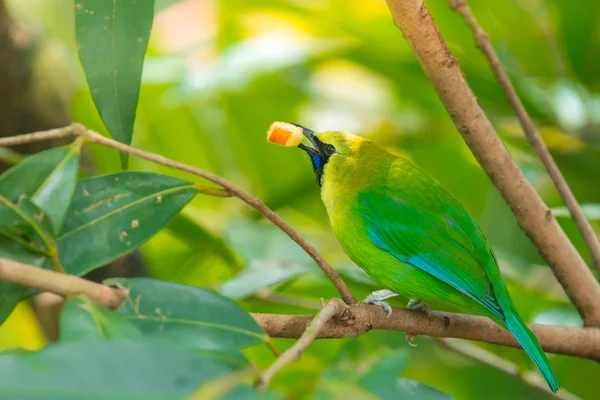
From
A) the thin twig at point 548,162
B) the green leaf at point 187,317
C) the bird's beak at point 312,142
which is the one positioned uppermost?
the thin twig at point 548,162

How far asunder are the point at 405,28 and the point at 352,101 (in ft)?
7.41

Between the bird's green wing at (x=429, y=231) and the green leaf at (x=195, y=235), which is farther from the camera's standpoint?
the green leaf at (x=195, y=235)

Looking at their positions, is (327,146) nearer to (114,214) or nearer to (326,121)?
(114,214)

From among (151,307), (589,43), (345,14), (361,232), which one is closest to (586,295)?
(361,232)

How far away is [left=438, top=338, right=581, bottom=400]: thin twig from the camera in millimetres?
2277

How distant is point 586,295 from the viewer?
2.03 meters

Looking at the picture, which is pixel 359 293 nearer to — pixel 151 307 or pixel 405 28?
pixel 405 28

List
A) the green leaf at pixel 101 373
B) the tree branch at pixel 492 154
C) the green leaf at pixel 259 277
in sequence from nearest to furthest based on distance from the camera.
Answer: the green leaf at pixel 101 373
the tree branch at pixel 492 154
the green leaf at pixel 259 277

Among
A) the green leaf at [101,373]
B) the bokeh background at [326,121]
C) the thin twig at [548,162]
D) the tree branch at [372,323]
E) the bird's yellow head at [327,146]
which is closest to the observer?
the green leaf at [101,373]

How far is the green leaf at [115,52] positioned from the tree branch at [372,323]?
487 mm

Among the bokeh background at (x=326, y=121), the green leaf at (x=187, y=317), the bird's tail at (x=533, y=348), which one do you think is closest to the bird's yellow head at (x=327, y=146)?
the bokeh background at (x=326, y=121)

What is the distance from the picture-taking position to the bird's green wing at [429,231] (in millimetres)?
2188

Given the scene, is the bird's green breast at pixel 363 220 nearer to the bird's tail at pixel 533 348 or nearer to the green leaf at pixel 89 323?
the bird's tail at pixel 533 348

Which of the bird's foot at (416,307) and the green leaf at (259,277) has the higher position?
the bird's foot at (416,307)
